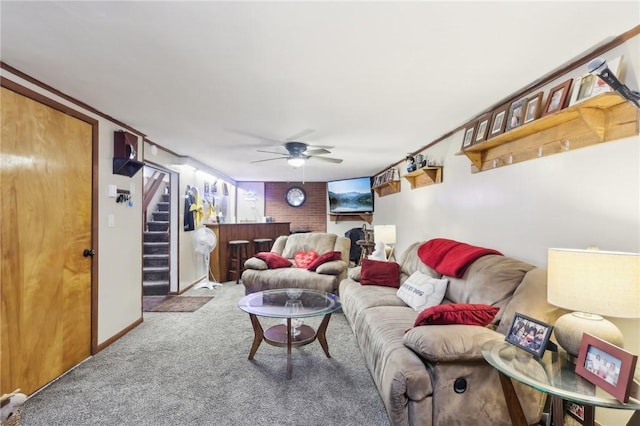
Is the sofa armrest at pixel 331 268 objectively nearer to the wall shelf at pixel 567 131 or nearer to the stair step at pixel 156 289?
the wall shelf at pixel 567 131

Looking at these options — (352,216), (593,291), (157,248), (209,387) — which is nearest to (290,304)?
(209,387)

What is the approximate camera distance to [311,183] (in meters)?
8.30

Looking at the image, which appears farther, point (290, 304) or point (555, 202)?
point (290, 304)

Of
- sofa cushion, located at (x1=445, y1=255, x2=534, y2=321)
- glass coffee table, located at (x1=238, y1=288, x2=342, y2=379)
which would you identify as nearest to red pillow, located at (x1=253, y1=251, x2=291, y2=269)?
glass coffee table, located at (x1=238, y1=288, x2=342, y2=379)

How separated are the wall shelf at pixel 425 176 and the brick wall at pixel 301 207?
398cm

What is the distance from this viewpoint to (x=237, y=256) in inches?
227

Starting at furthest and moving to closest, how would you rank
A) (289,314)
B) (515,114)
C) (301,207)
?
(301,207), (289,314), (515,114)

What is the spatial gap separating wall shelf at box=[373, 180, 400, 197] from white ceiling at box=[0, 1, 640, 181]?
230cm

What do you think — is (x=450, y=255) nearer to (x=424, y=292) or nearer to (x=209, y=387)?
(x=424, y=292)

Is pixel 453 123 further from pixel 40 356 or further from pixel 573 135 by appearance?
pixel 40 356

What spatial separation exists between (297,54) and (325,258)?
2.90 meters

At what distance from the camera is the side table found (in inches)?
43.9

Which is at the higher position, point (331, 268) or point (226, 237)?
point (226, 237)

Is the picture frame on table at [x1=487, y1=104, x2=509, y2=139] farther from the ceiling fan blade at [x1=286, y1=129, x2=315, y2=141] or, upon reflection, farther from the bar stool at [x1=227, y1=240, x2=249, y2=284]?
the bar stool at [x1=227, y1=240, x2=249, y2=284]
